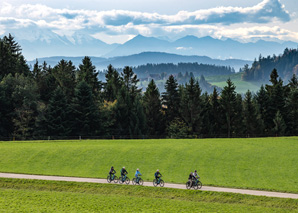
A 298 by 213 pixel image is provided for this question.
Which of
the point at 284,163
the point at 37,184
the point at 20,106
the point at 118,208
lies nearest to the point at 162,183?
the point at 118,208

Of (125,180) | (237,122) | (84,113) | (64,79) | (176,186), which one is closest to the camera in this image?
(176,186)

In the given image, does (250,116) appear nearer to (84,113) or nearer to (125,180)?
(84,113)

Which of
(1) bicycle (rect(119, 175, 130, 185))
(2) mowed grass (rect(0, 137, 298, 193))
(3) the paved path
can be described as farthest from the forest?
(1) bicycle (rect(119, 175, 130, 185))

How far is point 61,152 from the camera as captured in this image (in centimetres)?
4981

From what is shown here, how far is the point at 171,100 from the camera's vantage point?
98.1 metres

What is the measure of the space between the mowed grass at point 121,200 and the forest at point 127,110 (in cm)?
4269

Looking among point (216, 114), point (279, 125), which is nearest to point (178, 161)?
point (279, 125)

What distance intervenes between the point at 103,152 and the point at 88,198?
16.8 m

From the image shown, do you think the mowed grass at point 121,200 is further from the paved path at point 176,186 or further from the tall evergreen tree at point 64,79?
the tall evergreen tree at point 64,79

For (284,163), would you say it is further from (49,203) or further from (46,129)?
(46,129)

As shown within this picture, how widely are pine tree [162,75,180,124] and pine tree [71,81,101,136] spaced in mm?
20944

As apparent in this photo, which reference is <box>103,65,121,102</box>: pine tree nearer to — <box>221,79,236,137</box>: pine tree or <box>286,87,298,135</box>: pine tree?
<box>221,79,236,137</box>: pine tree

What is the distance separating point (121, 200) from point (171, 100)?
67391 mm

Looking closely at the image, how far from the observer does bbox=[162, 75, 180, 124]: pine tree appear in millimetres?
96750
